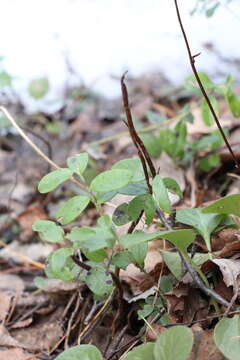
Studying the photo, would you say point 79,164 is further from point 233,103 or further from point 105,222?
point 233,103

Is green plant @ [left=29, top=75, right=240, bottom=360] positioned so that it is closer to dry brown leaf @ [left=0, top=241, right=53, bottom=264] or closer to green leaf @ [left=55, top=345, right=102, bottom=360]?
green leaf @ [left=55, top=345, right=102, bottom=360]

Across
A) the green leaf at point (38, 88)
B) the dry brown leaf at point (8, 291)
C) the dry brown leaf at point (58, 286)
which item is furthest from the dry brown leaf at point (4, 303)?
the green leaf at point (38, 88)

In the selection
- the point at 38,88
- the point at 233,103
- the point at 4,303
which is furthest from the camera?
the point at 38,88

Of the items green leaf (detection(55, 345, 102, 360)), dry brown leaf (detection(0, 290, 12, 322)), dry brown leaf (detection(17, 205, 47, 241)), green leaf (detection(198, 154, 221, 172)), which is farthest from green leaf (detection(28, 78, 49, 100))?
green leaf (detection(55, 345, 102, 360))

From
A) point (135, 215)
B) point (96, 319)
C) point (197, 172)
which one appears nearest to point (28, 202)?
point (197, 172)

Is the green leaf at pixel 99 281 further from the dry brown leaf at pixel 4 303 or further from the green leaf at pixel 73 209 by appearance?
the dry brown leaf at pixel 4 303

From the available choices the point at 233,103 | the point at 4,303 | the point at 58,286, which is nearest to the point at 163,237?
the point at 58,286
